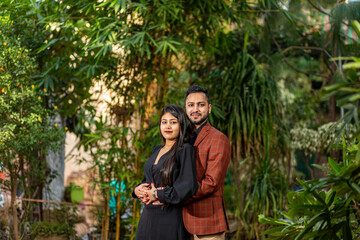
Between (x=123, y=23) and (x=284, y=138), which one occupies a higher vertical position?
(x=123, y=23)

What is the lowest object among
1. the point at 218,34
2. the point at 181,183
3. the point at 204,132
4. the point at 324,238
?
the point at 324,238

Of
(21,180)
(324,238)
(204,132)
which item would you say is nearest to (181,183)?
(204,132)

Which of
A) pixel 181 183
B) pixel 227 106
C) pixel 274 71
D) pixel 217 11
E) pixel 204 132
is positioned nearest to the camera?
pixel 181 183

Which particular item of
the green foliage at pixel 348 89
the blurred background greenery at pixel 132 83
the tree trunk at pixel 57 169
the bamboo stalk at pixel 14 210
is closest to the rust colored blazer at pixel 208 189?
the green foliage at pixel 348 89

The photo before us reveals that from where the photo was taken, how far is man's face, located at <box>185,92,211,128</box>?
206 cm

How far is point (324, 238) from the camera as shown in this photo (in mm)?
1480

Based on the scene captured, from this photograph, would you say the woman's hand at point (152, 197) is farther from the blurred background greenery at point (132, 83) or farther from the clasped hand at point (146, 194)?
the blurred background greenery at point (132, 83)

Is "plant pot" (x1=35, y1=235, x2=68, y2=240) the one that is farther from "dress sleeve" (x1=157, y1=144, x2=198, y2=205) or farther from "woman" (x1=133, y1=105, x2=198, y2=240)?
"dress sleeve" (x1=157, y1=144, x2=198, y2=205)

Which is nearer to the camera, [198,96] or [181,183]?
[181,183]

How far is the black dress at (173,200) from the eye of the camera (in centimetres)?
184

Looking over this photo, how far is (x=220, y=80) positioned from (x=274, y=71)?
2.93ft

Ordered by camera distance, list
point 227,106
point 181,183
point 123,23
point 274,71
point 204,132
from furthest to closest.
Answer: point 274,71
point 227,106
point 123,23
point 204,132
point 181,183

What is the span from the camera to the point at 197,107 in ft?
6.79

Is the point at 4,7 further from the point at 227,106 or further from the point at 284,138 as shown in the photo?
the point at 284,138
